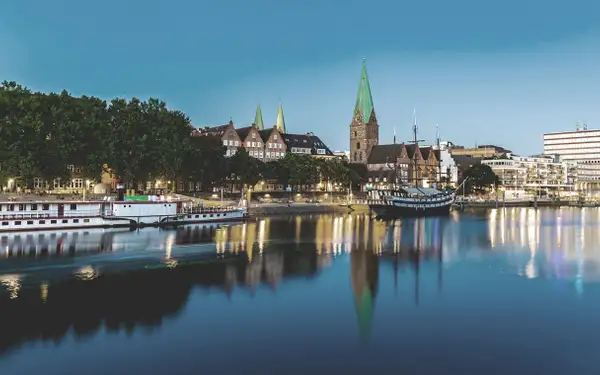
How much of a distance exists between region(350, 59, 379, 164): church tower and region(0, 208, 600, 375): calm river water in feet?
381

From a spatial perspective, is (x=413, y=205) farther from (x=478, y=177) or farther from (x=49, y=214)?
(x=478, y=177)

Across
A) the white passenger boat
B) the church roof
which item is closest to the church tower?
the church roof

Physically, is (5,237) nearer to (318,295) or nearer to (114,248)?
(114,248)

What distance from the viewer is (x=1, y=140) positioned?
183 feet

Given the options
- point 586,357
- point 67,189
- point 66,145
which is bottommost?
point 586,357

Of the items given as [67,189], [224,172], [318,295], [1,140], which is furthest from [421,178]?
[318,295]

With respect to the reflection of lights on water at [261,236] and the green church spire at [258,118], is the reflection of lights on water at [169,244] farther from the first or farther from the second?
the green church spire at [258,118]

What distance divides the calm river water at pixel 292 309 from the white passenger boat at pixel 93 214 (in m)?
8.34

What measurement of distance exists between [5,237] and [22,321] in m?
28.8

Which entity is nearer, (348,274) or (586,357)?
(586,357)

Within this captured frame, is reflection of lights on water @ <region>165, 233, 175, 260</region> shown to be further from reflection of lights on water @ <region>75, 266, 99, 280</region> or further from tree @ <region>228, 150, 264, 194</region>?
tree @ <region>228, 150, 264, 194</region>

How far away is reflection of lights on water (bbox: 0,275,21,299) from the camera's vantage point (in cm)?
2430

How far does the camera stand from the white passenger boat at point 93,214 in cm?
4959

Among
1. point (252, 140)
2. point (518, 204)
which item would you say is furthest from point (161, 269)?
point (518, 204)
